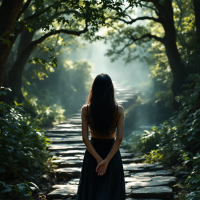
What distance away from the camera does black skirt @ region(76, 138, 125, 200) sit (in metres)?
2.57

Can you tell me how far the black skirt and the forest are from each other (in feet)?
3.83

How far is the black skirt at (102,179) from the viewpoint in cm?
257

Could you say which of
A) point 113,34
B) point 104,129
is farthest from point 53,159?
point 113,34

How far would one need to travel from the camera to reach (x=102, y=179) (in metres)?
2.62

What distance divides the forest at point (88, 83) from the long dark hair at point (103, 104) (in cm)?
166

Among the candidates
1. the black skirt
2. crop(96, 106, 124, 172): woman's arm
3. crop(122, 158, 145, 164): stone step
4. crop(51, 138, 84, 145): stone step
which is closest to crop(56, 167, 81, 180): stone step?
crop(122, 158, 145, 164): stone step

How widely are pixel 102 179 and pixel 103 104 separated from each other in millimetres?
876

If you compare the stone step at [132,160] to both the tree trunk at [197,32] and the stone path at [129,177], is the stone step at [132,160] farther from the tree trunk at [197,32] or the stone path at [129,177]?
the tree trunk at [197,32]

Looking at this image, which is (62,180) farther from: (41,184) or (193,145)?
(193,145)

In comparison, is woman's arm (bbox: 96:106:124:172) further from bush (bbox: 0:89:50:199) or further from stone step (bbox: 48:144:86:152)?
stone step (bbox: 48:144:86:152)

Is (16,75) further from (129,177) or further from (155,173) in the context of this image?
(155,173)

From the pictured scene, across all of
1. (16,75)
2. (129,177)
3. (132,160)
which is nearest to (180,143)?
(132,160)

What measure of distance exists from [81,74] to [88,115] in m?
21.3

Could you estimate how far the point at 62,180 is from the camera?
5305mm
